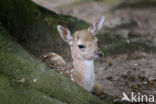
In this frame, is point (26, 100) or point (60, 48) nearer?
point (26, 100)

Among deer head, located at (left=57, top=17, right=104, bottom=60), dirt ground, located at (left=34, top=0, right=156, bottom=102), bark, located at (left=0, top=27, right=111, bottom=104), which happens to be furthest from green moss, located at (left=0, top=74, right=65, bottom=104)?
dirt ground, located at (left=34, top=0, right=156, bottom=102)

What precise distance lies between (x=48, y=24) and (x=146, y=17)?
21.5ft

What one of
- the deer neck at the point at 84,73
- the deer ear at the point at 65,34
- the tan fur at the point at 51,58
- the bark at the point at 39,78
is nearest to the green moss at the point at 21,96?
the bark at the point at 39,78

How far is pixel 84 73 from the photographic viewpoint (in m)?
4.04

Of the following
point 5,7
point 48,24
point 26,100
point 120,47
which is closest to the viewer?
point 26,100

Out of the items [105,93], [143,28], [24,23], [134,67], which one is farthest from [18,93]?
[143,28]

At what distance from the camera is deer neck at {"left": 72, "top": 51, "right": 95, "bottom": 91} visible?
4012mm

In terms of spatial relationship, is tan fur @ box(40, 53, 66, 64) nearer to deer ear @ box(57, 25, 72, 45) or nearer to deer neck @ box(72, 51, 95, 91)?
deer ear @ box(57, 25, 72, 45)

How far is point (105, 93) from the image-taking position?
173 inches

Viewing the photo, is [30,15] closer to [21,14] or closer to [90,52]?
[21,14]

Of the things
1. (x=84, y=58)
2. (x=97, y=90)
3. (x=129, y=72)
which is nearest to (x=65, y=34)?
(x=84, y=58)

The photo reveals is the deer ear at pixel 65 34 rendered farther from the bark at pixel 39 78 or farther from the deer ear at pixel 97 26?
the bark at pixel 39 78

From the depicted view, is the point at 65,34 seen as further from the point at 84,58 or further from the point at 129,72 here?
the point at 129,72

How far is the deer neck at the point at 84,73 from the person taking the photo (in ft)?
13.2
